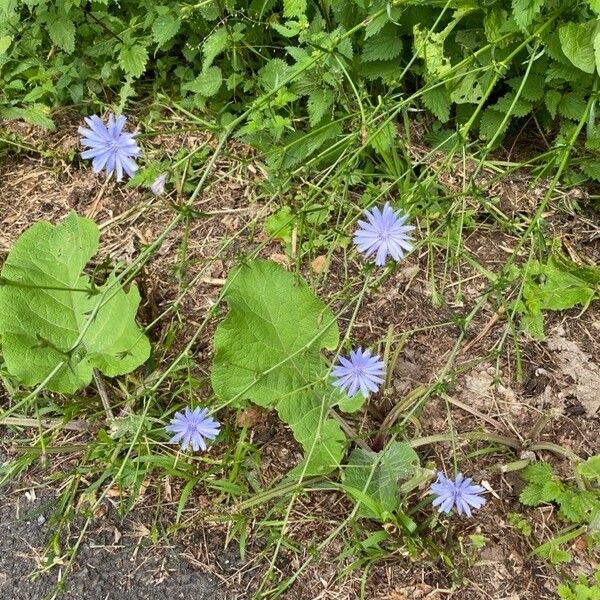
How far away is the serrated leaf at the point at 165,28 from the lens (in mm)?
2369

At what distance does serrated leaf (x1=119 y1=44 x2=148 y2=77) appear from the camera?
97.0 inches

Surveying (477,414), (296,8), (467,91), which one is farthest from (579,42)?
(477,414)

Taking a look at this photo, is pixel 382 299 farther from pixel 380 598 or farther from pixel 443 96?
pixel 380 598

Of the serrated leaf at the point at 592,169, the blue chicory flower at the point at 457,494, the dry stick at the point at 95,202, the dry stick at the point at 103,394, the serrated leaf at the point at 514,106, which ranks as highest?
the serrated leaf at the point at 514,106

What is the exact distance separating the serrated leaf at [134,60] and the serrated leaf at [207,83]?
0.51ft

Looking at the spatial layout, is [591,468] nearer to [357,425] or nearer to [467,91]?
[357,425]

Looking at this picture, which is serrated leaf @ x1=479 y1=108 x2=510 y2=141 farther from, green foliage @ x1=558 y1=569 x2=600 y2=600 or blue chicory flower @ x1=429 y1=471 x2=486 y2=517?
green foliage @ x1=558 y1=569 x2=600 y2=600

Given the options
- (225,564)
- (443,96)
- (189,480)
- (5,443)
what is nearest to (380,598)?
(225,564)

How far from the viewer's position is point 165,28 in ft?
7.82

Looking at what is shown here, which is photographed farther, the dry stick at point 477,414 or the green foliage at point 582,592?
the dry stick at point 477,414

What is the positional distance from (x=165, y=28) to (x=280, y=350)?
111 cm

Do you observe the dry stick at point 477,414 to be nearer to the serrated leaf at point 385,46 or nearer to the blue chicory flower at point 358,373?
the blue chicory flower at point 358,373

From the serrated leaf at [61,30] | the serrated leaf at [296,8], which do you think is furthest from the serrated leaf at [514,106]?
the serrated leaf at [61,30]

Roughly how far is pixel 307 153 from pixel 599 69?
85cm
